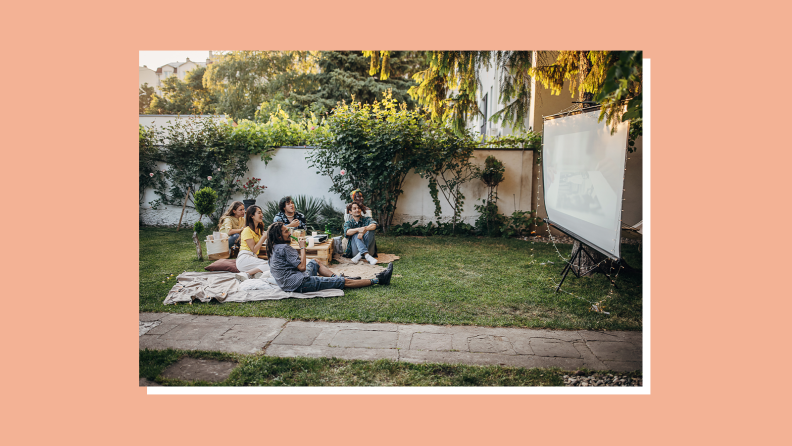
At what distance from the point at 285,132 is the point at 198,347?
6.91 meters

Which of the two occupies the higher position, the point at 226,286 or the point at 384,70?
the point at 384,70

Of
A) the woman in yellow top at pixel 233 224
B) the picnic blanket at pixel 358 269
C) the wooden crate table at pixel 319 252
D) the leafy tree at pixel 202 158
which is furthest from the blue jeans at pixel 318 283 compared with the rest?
the leafy tree at pixel 202 158

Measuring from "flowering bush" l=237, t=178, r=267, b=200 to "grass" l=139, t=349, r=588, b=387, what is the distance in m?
6.49

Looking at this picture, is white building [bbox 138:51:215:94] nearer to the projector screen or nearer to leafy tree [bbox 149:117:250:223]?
the projector screen

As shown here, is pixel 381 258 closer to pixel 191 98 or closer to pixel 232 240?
pixel 232 240

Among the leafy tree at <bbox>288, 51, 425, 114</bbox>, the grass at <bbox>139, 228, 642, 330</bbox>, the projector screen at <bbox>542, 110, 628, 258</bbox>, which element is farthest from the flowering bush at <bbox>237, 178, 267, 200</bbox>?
the leafy tree at <bbox>288, 51, 425, 114</bbox>

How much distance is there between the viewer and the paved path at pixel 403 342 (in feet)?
9.03

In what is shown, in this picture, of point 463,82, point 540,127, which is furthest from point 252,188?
→ point 540,127

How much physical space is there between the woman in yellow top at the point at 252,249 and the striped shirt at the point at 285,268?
0.61 meters

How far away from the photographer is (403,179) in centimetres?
881

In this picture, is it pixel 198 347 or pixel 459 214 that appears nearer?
pixel 198 347

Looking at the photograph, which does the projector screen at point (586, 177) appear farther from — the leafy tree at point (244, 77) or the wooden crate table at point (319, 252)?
the leafy tree at point (244, 77)
